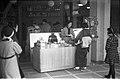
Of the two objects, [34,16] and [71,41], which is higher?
[34,16]

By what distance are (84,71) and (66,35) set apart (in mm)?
1435

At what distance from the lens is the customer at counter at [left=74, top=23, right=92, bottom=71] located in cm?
610

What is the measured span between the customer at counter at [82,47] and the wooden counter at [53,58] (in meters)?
0.18

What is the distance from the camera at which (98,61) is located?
23.4 ft

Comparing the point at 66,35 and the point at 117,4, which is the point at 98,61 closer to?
the point at 66,35

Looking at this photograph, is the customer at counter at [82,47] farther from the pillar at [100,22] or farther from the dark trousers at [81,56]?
the pillar at [100,22]

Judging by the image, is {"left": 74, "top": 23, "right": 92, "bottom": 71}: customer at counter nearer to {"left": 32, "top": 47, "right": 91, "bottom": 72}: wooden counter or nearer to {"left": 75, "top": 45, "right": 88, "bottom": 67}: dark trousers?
{"left": 75, "top": 45, "right": 88, "bottom": 67}: dark trousers

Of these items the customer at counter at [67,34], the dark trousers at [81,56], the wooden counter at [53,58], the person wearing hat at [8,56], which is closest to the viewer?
the person wearing hat at [8,56]

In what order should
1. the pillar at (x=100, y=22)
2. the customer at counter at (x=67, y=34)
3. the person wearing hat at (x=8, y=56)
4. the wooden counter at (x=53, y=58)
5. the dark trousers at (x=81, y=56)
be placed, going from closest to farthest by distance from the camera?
the person wearing hat at (x=8, y=56) → the wooden counter at (x=53, y=58) → the dark trousers at (x=81, y=56) → the customer at counter at (x=67, y=34) → the pillar at (x=100, y=22)

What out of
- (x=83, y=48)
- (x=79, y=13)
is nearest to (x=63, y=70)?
(x=83, y=48)

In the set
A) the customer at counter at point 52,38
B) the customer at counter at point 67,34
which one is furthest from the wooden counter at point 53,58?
the customer at counter at point 52,38

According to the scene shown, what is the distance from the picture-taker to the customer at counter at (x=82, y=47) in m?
6.10

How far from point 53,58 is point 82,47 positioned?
97 centimetres

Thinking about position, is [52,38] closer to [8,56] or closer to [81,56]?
[81,56]
